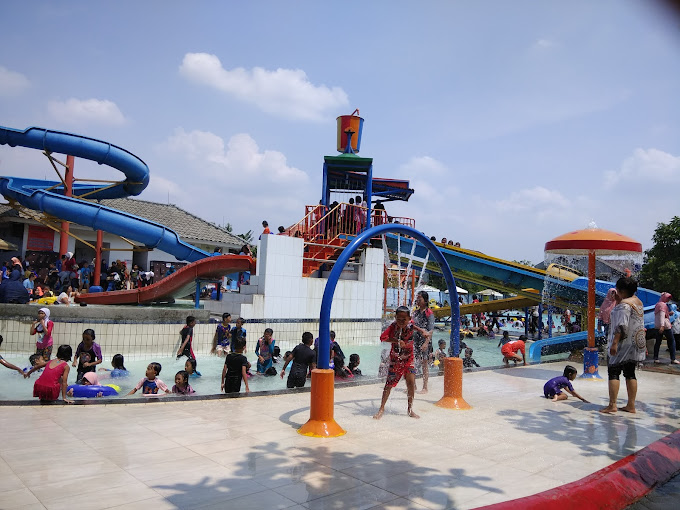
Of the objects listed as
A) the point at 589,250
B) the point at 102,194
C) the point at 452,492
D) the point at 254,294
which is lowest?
the point at 452,492

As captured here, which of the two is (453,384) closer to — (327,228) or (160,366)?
(160,366)

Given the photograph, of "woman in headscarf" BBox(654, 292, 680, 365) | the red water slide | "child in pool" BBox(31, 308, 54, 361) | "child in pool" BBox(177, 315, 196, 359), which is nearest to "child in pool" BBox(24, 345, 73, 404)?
"child in pool" BBox(31, 308, 54, 361)

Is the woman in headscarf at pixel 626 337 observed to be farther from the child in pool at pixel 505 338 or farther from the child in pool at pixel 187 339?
the child in pool at pixel 505 338

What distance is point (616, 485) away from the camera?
4.46m

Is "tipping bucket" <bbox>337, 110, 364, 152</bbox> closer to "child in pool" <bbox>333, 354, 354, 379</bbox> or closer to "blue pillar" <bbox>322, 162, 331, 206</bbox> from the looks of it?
"blue pillar" <bbox>322, 162, 331, 206</bbox>

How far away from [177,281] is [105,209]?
338 centimetres

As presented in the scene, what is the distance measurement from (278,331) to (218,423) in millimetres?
9699

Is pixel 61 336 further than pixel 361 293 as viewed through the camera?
No

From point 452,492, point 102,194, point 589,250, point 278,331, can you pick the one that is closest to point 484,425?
point 452,492

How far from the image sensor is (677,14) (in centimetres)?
194

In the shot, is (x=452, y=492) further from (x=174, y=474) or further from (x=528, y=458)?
(x=174, y=474)

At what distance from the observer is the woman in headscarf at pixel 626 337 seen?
7207 millimetres

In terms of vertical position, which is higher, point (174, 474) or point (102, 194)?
point (102, 194)

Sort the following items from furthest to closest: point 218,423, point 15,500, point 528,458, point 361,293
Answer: point 361,293, point 218,423, point 528,458, point 15,500
